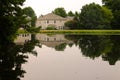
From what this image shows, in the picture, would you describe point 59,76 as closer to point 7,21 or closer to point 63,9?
point 7,21

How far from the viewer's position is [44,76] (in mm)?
16219

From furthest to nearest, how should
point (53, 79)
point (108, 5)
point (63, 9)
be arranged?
point (63, 9) → point (108, 5) → point (53, 79)

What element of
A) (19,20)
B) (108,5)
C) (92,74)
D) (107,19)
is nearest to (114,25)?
(107,19)

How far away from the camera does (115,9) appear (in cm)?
9162

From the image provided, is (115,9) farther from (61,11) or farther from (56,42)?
(61,11)

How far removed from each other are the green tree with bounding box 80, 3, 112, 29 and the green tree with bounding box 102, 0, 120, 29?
6.90 ft

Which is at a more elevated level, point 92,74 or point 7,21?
point 7,21

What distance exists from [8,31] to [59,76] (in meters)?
11.7

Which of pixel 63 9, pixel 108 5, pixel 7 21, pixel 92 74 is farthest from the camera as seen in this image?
pixel 63 9

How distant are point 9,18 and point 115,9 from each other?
68.2 meters

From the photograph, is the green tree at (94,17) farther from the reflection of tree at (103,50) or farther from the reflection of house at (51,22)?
the reflection of tree at (103,50)

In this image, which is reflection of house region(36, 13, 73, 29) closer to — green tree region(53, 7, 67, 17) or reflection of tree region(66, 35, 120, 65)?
green tree region(53, 7, 67, 17)

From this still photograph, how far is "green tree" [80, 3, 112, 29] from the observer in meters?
82.0

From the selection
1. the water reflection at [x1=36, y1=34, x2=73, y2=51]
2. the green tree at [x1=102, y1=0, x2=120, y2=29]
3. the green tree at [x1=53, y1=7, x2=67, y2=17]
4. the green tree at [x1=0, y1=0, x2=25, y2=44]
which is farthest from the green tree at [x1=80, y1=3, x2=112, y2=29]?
the green tree at [x1=53, y1=7, x2=67, y2=17]
